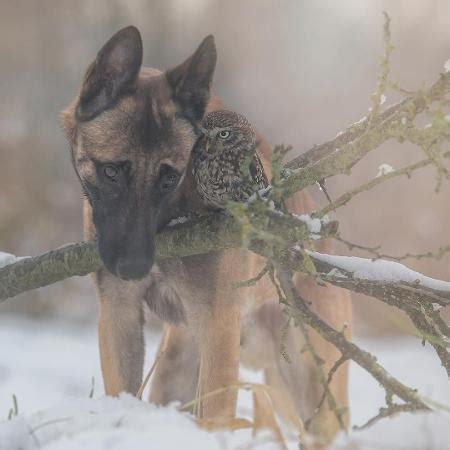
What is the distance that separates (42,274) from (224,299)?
0.82 meters

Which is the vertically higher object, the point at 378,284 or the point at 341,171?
the point at 341,171

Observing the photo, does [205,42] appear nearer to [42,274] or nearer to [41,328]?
[42,274]

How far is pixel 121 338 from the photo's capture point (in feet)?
11.6

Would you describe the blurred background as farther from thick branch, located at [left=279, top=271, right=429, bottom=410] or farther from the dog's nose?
thick branch, located at [left=279, top=271, right=429, bottom=410]

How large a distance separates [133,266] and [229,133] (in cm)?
56

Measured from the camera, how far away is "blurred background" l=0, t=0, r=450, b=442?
862 centimetres

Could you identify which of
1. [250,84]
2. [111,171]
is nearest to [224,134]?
[111,171]

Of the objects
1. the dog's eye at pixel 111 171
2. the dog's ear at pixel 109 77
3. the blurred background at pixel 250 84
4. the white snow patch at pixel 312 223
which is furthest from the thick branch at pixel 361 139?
the blurred background at pixel 250 84

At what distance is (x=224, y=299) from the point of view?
3221mm

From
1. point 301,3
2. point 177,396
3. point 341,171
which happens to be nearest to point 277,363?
point 177,396

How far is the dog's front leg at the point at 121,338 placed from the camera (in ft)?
11.3

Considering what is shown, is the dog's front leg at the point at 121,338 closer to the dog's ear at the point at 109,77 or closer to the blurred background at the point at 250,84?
the dog's ear at the point at 109,77

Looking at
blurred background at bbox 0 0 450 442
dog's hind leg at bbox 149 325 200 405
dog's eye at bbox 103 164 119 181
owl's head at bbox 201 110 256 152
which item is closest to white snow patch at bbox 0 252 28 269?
dog's eye at bbox 103 164 119 181

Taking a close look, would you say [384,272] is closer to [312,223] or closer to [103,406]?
[312,223]
